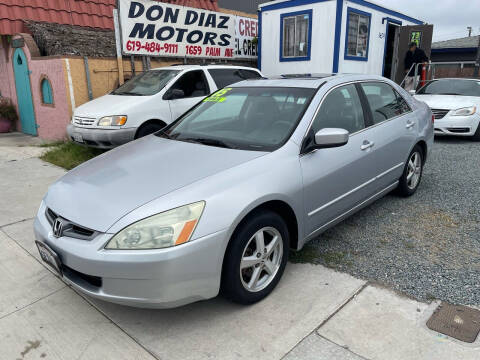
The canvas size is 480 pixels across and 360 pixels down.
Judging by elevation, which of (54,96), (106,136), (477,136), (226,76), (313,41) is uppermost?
(313,41)

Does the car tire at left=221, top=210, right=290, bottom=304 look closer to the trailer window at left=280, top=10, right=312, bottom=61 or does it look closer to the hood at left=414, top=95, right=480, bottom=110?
the hood at left=414, top=95, right=480, bottom=110

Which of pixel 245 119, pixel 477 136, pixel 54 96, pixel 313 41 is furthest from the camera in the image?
pixel 313 41

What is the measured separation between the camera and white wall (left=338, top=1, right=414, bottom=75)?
10467 millimetres

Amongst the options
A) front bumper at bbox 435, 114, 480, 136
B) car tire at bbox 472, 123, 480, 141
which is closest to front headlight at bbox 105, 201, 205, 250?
front bumper at bbox 435, 114, 480, 136

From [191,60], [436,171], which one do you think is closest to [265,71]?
[191,60]

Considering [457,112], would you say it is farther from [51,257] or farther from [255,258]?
[51,257]

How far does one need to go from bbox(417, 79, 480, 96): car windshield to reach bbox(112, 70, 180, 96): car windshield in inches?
246

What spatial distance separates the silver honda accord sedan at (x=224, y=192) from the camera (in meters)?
2.32

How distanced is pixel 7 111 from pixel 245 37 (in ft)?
23.2

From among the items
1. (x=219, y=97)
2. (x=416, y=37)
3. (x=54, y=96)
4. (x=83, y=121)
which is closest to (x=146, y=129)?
(x=83, y=121)

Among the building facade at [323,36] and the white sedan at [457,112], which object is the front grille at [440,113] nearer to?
the white sedan at [457,112]

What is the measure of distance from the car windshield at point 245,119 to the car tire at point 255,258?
2.06 feet

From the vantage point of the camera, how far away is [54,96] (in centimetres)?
876

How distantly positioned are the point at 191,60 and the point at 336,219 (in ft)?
27.5
